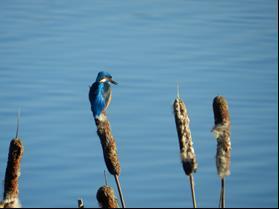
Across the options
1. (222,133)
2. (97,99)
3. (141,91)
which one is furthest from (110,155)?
(141,91)

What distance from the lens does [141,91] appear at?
9516 mm

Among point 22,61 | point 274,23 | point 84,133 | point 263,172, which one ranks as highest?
point 274,23

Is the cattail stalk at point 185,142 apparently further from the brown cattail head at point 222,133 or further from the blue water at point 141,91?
the blue water at point 141,91

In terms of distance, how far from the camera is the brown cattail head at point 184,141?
14.8ft

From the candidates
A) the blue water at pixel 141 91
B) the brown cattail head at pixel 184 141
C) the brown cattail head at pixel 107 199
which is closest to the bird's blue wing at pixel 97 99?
the blue water at pixel 141 91

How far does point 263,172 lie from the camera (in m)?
7.88

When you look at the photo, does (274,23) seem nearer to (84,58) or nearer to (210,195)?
(84,58)

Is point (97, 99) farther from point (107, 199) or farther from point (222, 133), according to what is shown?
point (107, 199)

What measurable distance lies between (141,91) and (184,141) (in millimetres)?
4978

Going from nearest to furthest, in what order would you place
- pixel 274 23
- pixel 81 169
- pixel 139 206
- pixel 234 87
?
pixel 139 206 → pixel 81 169 → pixel 234 87 → pixel 274 23

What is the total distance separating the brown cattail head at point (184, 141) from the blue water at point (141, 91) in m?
2.98

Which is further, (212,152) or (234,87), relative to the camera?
(234,87)

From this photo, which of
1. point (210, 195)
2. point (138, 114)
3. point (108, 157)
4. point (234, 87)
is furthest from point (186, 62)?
point (108, 157)

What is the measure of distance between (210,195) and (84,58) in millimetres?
3829
